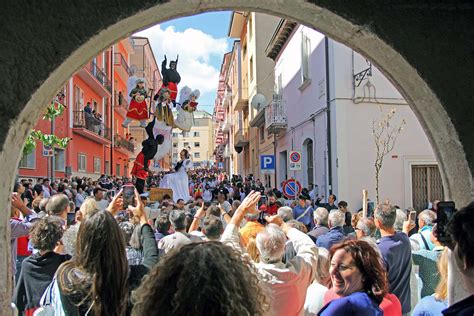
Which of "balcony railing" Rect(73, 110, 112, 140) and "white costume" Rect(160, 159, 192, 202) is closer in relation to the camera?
"white costume" Rect(160, 159, 192, 202)

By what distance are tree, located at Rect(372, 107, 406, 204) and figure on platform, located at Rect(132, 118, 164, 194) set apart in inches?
265

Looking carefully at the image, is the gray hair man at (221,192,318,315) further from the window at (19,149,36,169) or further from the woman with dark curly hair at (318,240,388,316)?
the window at (19,149,36,169)

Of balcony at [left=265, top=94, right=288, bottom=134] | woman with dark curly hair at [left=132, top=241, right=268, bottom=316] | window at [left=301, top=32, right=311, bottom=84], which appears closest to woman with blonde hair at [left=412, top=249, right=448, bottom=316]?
woman with dark curly hair at [left=132, top=241, right=268, bottom=316]

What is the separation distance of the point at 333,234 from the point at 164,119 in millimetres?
10935

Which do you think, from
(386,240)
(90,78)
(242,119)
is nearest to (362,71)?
(386,240)

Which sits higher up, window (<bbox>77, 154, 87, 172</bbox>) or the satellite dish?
the satellite dish

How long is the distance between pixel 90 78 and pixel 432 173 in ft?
64.2

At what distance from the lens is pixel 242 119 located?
41.9 m

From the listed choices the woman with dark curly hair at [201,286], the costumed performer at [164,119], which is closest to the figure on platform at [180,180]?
the costumed performer at [164,119]

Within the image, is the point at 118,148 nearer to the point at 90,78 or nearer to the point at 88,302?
the point at 90,78

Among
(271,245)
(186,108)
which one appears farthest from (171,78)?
(271,245)

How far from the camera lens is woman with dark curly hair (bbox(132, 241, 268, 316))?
154 centimetres

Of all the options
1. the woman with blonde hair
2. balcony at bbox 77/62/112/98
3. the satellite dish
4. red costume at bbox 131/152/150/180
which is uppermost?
balcony at bbox 77/62/112/98

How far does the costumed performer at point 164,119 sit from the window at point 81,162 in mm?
12015
